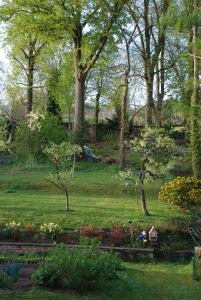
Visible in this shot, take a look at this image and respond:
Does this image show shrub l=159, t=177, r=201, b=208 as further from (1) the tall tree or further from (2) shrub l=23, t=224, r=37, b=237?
(1) the tall tree

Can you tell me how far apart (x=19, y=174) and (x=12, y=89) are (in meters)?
22.2

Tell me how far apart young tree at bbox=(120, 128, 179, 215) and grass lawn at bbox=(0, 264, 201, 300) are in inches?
231

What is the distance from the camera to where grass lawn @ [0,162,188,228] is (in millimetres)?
19422

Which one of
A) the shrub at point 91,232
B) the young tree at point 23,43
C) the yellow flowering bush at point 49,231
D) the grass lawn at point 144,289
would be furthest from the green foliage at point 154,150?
the young tree at point 23,43

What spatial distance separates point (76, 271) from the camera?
10766 mm

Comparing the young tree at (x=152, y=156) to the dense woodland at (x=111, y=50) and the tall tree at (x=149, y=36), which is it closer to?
the dense woodland at (x=111, y=50)

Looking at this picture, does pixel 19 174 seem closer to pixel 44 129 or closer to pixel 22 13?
pixel 44 129

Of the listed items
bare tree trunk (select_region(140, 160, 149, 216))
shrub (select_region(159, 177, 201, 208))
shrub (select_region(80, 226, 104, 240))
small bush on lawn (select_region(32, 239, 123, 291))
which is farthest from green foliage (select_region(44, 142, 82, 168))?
small bush on lawn (select_region(32, 239, 123, 291))

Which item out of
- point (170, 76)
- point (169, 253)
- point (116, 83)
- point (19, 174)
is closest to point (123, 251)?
point (169, 253)

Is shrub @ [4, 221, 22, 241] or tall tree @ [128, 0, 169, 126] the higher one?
tall tree @ [128, 0, 169, 126]

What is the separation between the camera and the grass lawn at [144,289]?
1035 cm

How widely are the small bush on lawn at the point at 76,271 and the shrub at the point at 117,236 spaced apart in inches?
246

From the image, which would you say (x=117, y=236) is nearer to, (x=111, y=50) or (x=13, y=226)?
(x=13, y=226)

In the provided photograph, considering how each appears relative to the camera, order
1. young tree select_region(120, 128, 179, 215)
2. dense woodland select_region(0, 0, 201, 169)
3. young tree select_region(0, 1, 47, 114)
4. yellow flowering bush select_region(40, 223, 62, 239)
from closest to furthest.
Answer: yellow flowering bush select_region(40, 223, 62, 239)
young tree select_region(120, 128, 179, 215)
dense woodland select_region(0, 0, 201, 169)
young tree select_region(0, 1, 47, 114)
